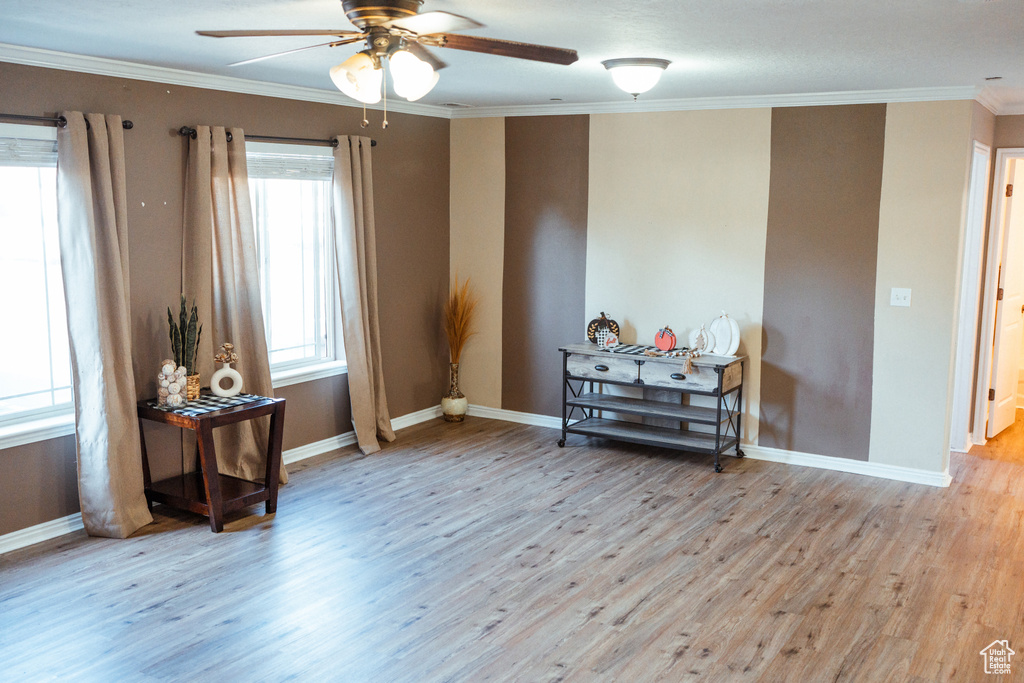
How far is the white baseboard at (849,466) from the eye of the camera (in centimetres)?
514

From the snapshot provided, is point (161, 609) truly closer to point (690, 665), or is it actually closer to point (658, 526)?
point (690, 665)

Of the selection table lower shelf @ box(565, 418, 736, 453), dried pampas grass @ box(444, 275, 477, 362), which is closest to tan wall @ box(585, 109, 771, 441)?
table lower shelf @ box(565, 418, 736, 453)

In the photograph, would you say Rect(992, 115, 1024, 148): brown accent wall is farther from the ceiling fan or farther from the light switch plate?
the ceiling fan

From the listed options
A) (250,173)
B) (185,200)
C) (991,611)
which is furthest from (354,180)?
(991,611)

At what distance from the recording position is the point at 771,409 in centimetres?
559

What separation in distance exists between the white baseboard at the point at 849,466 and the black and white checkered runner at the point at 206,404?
3262 mm

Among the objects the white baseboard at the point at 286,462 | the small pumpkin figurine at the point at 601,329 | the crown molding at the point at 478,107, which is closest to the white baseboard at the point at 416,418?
the white baseboard at the point at 286,462

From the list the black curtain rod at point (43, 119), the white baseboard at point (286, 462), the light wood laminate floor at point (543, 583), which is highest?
the black curtain rod at point (43, 119)

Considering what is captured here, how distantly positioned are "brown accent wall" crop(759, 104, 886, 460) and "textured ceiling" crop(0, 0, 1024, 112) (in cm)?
39

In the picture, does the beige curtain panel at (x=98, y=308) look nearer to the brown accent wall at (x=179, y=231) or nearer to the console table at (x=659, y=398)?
the brown accent wall at (x=179, y=231)

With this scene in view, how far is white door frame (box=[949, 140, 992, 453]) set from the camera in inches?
219

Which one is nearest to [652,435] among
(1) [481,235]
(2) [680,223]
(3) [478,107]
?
(2) [680,223]

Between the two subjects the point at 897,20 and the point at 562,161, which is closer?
the point at 897,20

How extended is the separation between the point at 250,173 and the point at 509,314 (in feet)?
7.47
